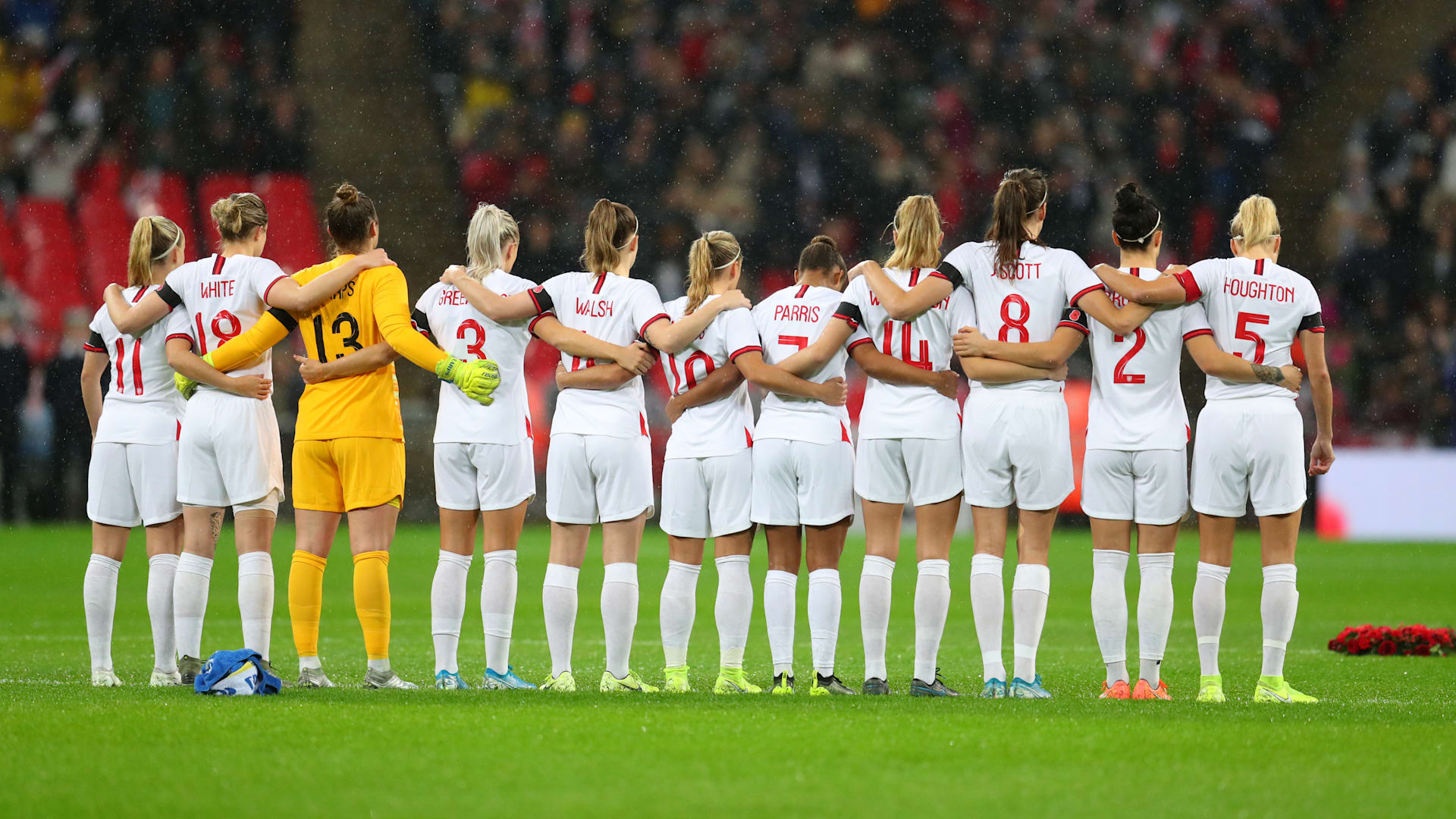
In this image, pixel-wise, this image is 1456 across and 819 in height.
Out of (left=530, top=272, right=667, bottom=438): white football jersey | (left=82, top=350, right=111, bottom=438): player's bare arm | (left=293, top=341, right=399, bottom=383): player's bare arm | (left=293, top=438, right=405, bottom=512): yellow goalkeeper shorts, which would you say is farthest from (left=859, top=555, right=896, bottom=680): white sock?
(left=82, top=350, right=111, bottom=438): player's bare arm

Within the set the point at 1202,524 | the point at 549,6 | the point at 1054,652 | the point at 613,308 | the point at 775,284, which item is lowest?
the point at 1054,652

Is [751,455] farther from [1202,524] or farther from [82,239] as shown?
[82,239]

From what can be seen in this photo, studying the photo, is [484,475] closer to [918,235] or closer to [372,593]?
[372,593]

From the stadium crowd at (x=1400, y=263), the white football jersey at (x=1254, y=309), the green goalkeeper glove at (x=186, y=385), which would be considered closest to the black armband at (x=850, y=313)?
the white football jersey at (x=1254, y=309)

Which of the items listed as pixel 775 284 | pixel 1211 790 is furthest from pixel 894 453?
pixel 775 284

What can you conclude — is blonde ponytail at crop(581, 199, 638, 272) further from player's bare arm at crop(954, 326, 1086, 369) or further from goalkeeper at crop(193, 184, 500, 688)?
player's bare arm at crop(954, 326, 1086, 369)

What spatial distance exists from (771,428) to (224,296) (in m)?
2.62

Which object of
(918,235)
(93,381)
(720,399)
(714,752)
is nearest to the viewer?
(714,752)

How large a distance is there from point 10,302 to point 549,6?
8.98 meters

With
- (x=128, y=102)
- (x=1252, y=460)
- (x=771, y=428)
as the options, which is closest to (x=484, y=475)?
(x=771, y=428)

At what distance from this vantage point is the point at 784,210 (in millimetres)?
21453

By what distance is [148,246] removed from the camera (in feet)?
23.8

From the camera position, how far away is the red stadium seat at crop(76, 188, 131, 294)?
21266 mm

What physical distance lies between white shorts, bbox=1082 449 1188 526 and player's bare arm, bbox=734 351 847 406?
3.79 feet
